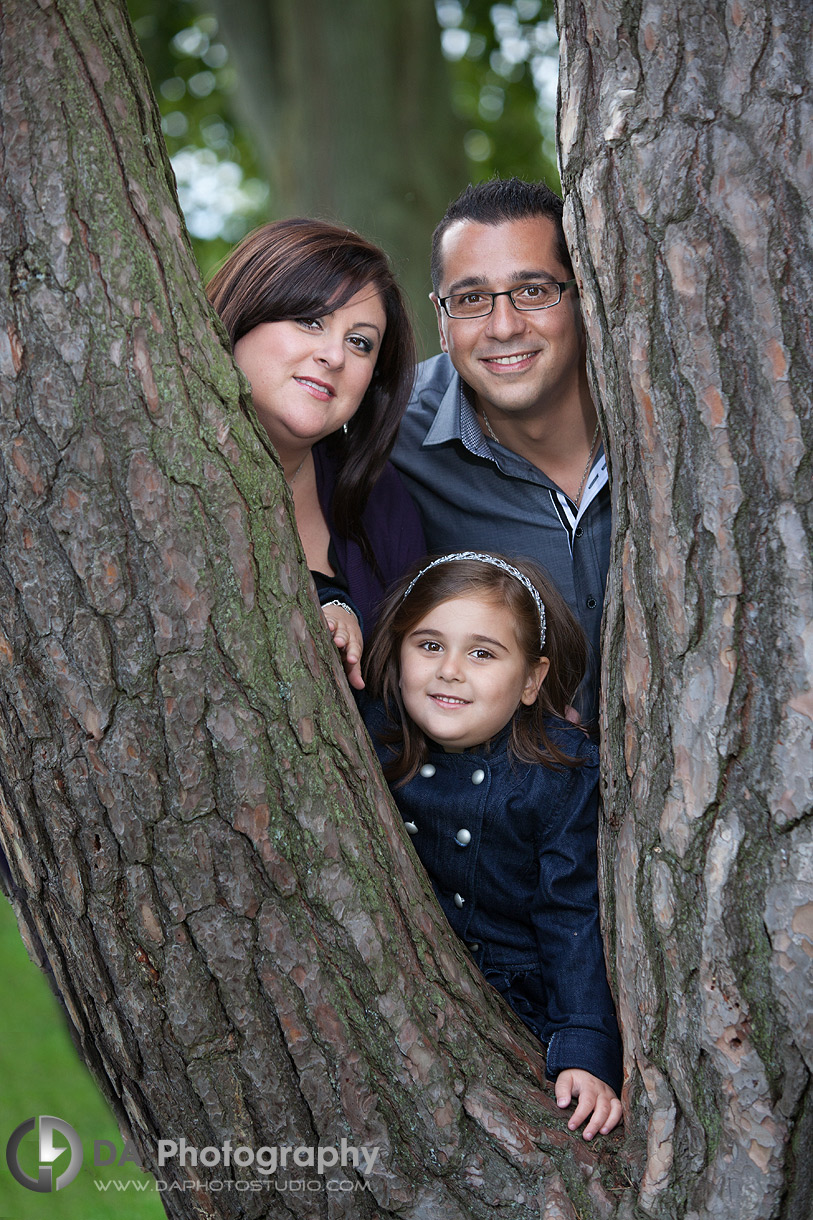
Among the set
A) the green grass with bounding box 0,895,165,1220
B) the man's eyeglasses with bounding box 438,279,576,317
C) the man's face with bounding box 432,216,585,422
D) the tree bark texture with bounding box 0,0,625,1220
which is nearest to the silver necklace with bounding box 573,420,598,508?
the man's face with bounding box 432,216,585,422

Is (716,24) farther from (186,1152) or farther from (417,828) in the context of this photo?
(186,1152)

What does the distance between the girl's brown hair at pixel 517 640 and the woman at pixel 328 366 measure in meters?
0.10

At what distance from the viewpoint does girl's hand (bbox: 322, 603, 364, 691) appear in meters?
2.44

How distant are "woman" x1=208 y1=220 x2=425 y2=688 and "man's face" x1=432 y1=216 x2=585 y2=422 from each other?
0.76 ft

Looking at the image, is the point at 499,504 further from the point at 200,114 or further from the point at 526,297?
the point at 200,114

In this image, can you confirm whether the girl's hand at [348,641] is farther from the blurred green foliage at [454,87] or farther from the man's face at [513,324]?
the blurred green foliage at [454,87]

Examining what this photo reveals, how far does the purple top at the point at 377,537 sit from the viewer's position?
2930 mm

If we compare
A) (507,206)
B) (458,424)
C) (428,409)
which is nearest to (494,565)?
(458,424)

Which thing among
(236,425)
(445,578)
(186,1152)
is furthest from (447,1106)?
(445,578)

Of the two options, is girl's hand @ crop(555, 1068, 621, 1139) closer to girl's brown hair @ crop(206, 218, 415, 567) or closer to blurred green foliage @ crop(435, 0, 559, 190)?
girl's brown hair @ crop(206, 218, 415, 567)

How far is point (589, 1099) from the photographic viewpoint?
1.82 metres

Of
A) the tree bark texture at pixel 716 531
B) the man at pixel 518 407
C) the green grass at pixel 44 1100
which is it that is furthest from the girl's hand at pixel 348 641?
the green grass at pixel 44 1100

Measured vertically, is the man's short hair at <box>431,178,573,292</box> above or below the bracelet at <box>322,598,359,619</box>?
above

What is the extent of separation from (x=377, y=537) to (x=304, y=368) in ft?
2.05
